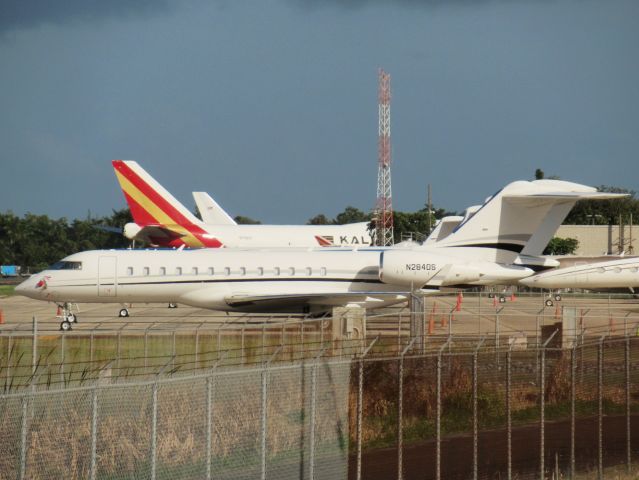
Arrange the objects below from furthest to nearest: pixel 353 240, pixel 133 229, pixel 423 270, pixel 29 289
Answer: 1. pixel 353 240
2. pixel 133 229
3. pixel 423 270
4. pixel 29 289

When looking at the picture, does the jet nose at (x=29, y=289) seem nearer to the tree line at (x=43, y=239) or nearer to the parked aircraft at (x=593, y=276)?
the parked aircraft at (x=593, y=276)

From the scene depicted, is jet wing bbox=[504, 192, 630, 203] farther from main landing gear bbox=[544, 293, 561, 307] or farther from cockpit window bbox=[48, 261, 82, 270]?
cockpit window bbox=[48, 261, 82, 270]

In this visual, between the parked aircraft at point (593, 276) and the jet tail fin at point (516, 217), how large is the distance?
15.3 metres

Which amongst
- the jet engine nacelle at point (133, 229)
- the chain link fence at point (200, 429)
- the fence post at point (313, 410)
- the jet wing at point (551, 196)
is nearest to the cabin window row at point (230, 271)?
the jet wing at point (551, 196)

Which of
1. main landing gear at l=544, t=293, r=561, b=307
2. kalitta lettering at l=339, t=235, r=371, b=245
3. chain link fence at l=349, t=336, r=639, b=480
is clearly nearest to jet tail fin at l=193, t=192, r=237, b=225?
kalitta lettering at l=339, t=235, r=371, b=245

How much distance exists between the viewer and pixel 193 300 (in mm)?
36375

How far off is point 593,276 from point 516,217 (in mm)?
17983

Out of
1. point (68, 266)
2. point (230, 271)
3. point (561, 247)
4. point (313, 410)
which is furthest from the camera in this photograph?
point (561, 247)

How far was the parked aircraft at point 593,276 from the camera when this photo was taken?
54062mm

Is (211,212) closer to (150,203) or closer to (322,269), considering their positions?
(150,203)

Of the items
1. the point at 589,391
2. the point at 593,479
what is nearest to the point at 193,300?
the point at 589,391

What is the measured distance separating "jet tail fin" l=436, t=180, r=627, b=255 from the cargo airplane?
0.12ft

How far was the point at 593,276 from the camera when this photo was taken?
54.6 m

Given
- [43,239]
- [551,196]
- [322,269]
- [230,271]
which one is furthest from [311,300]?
[43,239]
